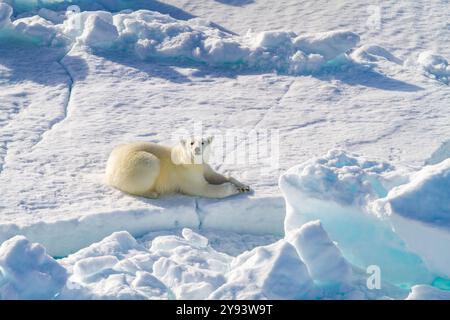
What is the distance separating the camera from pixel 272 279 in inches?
171

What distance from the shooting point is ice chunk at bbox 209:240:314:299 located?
4281mm

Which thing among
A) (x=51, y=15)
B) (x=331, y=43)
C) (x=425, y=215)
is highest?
(x=425, y=215)

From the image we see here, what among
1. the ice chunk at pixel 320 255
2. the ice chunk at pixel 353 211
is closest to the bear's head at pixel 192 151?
the ice chunk at pixel 353 211

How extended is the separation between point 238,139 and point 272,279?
2.64 meters

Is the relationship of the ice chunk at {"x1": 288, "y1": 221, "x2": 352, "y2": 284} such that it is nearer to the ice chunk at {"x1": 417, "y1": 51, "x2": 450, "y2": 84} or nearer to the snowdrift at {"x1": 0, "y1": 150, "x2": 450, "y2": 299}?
the snowdrift at {"x1": 0, "y1": 150, "x2": 450, "y2": 299}

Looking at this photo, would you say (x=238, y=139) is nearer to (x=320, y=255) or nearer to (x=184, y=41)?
(x=184, y=41)

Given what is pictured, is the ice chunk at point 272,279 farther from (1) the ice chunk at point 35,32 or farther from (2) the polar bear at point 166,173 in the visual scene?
(1) the ice chunk at point 35,32

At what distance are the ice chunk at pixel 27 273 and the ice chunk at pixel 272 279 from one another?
0.81m

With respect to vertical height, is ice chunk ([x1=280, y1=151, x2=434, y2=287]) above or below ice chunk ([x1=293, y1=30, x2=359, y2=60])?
above

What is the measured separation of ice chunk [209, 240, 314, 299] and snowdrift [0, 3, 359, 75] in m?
4.15

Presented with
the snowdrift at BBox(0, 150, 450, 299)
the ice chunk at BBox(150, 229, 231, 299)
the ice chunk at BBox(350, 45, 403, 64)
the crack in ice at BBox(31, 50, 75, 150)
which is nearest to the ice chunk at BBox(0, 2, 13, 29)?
the crack in ice at BBox(31, 50, 75, 150)

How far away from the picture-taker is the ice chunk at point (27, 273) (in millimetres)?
4367

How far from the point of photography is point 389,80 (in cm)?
820

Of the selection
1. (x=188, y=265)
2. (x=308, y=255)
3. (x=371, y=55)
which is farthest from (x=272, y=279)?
(x=371, y=55)
